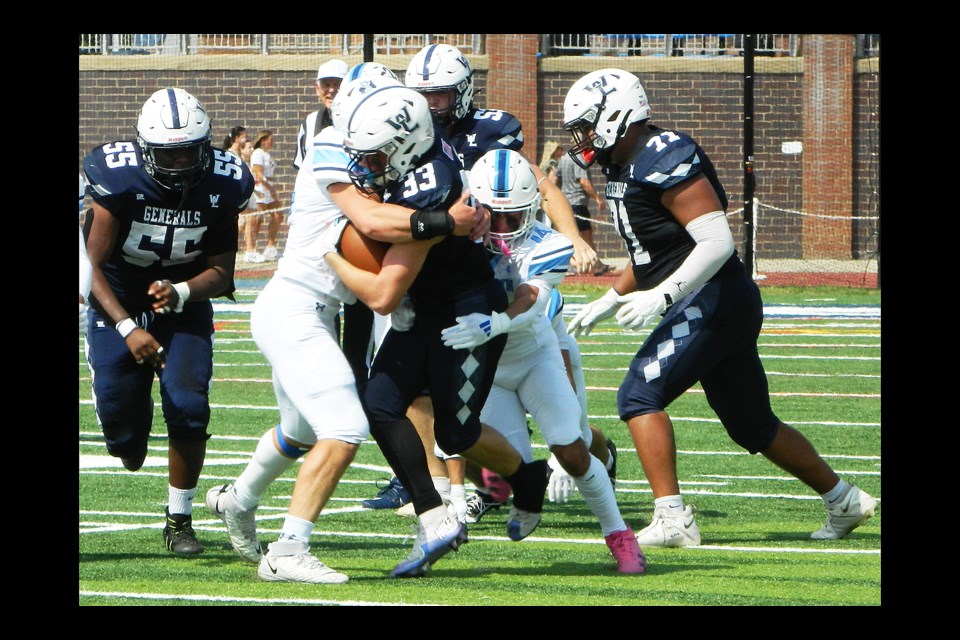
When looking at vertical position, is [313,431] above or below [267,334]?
below

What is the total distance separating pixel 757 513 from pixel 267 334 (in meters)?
2.60

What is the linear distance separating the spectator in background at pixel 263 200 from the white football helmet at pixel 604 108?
14261 millimetres

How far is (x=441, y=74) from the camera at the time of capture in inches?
252

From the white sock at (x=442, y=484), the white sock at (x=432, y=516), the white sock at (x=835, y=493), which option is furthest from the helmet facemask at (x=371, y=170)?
the white sock at (x=835, y=493)

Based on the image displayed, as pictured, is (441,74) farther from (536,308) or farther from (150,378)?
(150,378)

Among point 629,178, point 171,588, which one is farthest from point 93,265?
point 629,178

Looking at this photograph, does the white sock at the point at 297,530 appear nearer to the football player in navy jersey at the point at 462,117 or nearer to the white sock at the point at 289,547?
the white sock at the point at 289,547

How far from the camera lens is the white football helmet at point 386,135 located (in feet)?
15.7

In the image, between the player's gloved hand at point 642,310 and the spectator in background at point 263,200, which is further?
the spectator in background at point 263,200

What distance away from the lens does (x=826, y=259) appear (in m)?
21.3

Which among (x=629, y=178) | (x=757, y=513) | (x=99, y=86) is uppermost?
(x=99, y=86)

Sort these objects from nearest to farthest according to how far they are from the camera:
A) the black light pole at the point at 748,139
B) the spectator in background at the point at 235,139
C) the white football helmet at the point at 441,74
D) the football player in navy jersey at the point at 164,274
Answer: the football player in navy jersey at the point at 164,274 → the white football helmet at the point at 441,74 → the black light pole at the point at 748,139 → the spectator in background at the point at 235,139

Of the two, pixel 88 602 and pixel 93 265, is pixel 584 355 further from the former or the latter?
pixel 88 602
